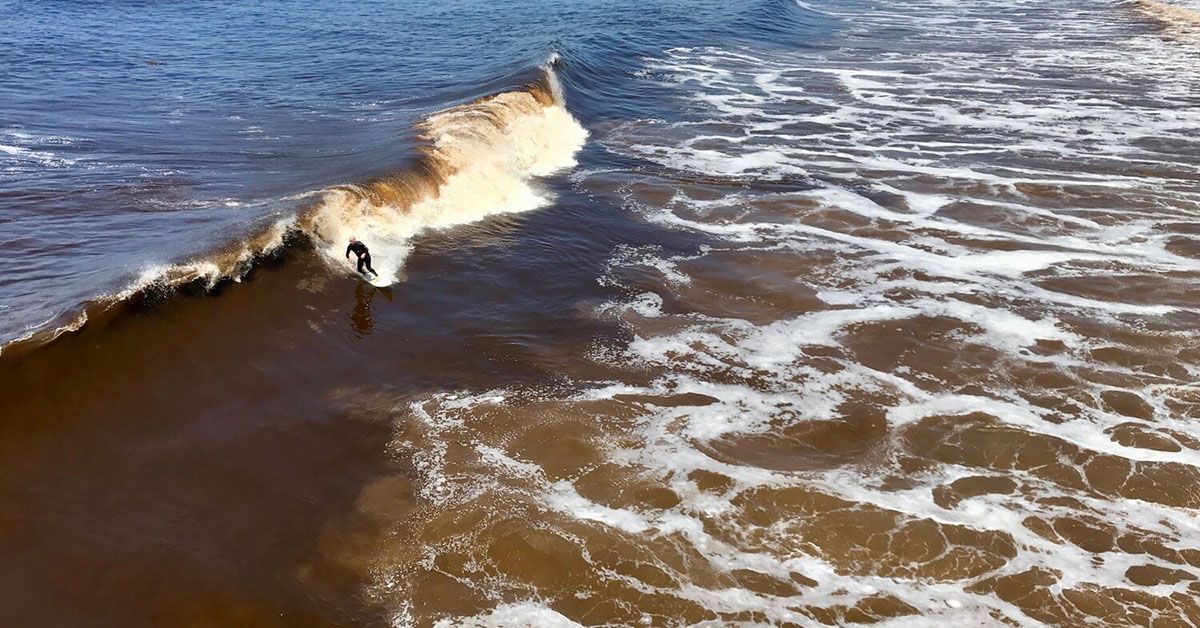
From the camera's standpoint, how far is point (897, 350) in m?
11.3

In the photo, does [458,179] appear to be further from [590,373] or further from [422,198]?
[590,373]

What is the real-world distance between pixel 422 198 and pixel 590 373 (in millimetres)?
7447

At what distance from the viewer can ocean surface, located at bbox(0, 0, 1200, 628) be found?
750cm

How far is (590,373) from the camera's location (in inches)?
427

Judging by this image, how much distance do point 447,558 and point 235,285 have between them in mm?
6826

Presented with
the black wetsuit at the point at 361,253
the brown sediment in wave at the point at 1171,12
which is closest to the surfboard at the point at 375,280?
the black wetsuit at the point at 361,253

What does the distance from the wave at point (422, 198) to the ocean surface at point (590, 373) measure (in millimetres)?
92

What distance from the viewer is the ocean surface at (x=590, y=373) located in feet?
24.6

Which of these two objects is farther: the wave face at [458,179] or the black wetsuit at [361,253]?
the wave face at [458,179]

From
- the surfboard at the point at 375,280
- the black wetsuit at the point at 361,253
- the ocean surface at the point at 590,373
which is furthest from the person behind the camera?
the surfboard at the point at 375,280

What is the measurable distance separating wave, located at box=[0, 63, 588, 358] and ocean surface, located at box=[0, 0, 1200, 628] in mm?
92

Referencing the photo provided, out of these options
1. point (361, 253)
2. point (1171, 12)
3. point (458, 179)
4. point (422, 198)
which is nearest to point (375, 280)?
point (361, 253)

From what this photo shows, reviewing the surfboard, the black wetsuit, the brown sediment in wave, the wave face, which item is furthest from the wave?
the brown sediment in wave

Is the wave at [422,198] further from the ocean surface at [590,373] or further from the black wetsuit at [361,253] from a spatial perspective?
the black wetsuit at [361,253]
